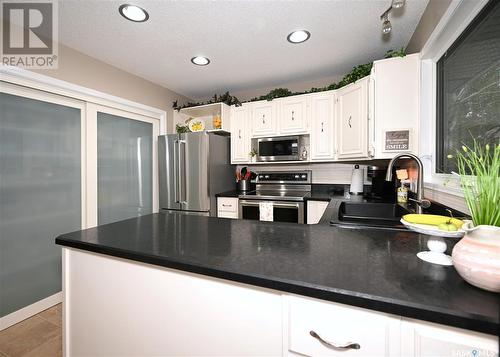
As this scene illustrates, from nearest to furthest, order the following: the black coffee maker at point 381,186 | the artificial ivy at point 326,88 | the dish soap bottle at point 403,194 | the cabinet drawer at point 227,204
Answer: the dish soap bottle at point 403,194
the artificial ivy at point 326,88
the black coffee maker at point 381,186
the cabinet drawer at point 227,204

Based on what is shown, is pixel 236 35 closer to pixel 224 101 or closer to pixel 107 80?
pixel 224 101

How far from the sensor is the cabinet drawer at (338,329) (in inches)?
22.6

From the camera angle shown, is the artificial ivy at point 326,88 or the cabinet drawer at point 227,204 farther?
the cabinet drawer at point 227,204

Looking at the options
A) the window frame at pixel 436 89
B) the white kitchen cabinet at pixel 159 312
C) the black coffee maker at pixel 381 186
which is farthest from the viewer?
the black coffee maker at pixel 381 186

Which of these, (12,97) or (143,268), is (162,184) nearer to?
(12,97)

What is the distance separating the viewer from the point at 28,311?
1.99 metres

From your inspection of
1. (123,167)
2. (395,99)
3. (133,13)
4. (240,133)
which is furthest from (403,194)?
(123,167)

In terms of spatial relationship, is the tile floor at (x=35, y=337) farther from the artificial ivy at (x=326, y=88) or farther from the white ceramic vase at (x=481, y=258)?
the artificial ivy at (x=326, y=88)

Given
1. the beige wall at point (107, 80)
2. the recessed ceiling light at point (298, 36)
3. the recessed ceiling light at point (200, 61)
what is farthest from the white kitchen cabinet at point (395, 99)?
the beige wall at point (107, 80)

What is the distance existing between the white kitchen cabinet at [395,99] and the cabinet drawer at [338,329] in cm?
169

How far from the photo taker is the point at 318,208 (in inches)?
99.0

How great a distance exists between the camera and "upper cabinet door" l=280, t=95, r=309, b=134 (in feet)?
9.14

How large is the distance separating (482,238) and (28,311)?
3.05 m

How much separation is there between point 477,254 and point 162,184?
120 inches
